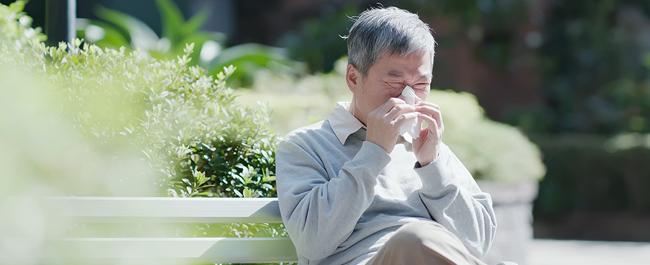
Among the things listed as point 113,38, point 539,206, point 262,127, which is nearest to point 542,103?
point 539,206

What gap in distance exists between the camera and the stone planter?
538 cm

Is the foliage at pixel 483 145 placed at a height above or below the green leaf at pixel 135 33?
below

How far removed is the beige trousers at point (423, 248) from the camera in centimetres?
165

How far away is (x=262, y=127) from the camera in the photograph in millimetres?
2545

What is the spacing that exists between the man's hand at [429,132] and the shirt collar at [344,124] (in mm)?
233

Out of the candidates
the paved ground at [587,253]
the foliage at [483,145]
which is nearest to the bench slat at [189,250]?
the foliage at [483,145]

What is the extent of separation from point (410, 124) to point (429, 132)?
7 cm

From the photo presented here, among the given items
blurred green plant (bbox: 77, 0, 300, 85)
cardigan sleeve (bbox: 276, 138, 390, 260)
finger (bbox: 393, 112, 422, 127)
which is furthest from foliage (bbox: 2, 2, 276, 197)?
blurred green plant (bbox: 77, 0, 300, 85)

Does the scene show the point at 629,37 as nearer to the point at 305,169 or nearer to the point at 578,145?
the point at 578,145

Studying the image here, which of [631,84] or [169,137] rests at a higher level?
[631,84]

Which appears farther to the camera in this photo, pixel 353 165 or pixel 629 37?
pixel 629 37

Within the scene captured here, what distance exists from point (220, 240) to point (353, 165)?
0.45 meters

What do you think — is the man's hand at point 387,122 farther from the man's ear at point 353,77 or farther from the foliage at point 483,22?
the foliage at point 483,22

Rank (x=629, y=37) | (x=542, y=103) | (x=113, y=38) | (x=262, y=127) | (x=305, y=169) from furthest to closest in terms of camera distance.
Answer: (x=542, y=103) → (x=629, y=37) → (x=113, y=38) → (x=262, y=127) → (x=305, y=169)
